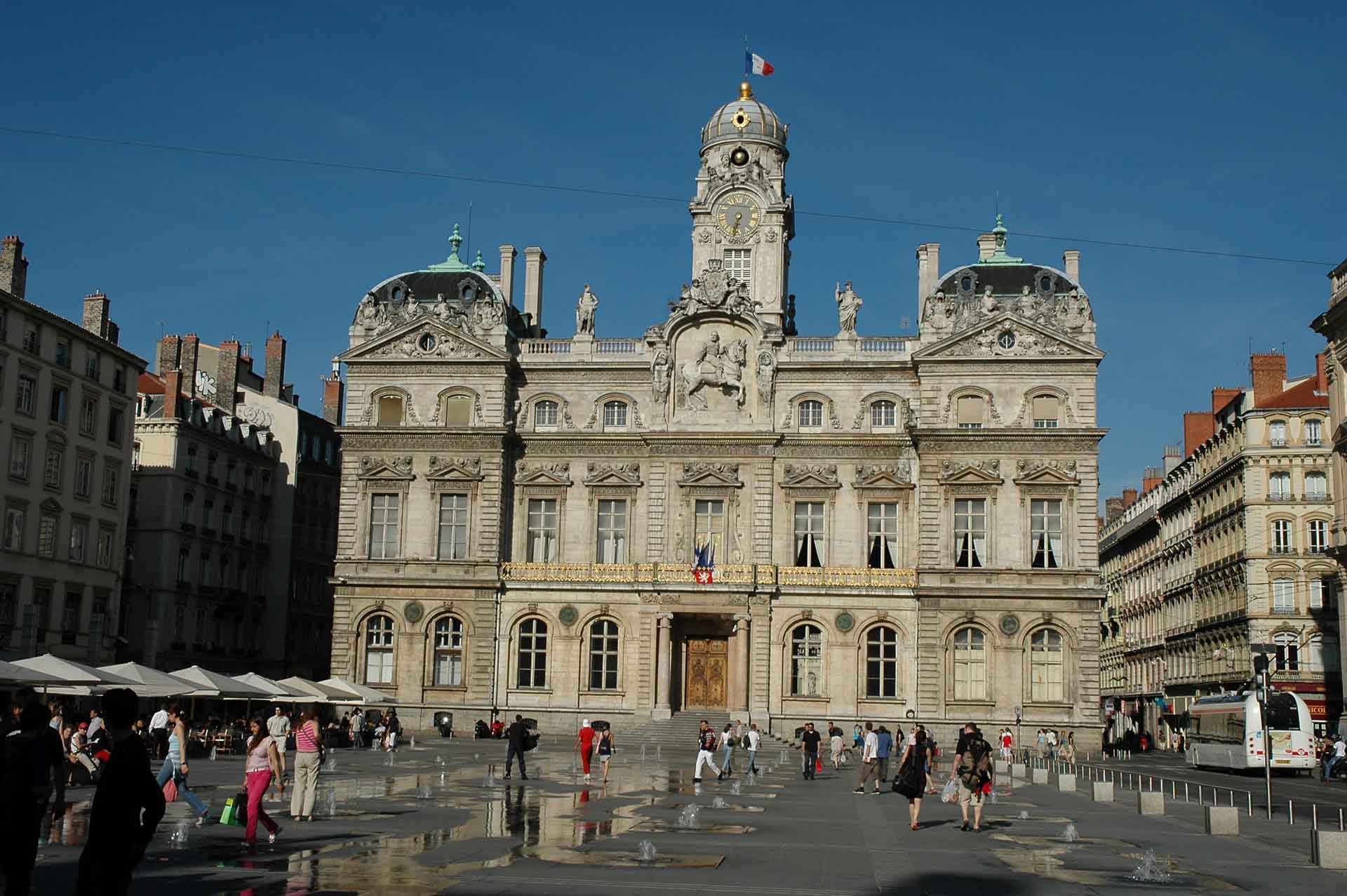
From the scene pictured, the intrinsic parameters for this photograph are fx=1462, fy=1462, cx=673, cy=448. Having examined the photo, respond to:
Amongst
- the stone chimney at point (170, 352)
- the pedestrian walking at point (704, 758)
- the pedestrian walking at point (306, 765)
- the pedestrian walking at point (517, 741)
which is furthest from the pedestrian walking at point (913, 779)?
the stone chimney at point (170, 352)

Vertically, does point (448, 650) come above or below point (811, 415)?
below

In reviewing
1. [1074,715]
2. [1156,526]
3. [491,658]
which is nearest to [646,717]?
[491,658]

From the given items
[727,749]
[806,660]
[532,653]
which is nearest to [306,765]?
[727,749]

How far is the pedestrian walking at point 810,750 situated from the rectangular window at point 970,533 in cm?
2094

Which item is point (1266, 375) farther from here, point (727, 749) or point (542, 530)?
point (727, 749)

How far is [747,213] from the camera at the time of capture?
71125 millimetres

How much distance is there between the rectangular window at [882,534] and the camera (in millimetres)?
66250

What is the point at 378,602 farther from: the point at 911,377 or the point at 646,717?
the point at 911,377

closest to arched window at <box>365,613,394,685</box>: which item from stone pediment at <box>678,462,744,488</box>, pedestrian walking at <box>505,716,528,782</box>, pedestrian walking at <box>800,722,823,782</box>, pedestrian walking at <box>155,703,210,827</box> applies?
stone pediment at <box>678,462,744,488</box>

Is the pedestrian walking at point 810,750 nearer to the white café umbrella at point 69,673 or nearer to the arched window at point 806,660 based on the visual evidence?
the arched window at point 806,660

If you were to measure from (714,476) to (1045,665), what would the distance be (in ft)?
55.2

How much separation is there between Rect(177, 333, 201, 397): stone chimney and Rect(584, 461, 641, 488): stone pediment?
25.9 meters

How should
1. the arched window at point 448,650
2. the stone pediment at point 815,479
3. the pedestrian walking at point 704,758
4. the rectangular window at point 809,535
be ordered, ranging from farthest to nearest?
the arched window at point 448,650
the rectangular window at point 809,535
the stone pediment at point 815,479
the pedestrian walking at point 704,758

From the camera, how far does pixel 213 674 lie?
48.2 meters
